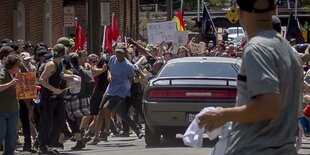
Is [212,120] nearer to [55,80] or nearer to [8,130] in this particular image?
[8,130]

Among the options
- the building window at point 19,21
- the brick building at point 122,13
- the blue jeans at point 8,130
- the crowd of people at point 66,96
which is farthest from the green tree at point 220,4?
the blue jeans at point 8,130

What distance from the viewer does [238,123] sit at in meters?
4.64

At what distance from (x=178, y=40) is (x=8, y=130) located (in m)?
15.9

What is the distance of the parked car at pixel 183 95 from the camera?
14102 millimetres

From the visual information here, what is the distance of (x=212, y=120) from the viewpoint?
4609 mm

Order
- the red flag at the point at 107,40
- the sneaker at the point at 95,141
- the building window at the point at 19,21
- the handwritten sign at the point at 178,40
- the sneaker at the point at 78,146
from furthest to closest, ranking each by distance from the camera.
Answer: the handwritten sign at the point at 178,40 < the building window at the point at 19,21 < the red flag at the point at 107,40 < the sneaker at the point at 95,141 < the sneaker at the point at 78,146

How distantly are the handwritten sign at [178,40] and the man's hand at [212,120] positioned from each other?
22.5 metres

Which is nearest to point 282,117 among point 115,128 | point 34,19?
point 115,128

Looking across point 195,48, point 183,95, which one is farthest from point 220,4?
point 183,95

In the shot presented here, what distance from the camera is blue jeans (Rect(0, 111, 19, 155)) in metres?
12.1

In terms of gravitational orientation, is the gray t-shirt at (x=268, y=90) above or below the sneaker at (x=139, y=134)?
above

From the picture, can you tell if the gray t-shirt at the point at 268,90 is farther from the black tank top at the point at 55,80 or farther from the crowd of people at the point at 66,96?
the black tank top at the point at 55,80

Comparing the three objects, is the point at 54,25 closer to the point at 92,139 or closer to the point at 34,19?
the point at 34,19

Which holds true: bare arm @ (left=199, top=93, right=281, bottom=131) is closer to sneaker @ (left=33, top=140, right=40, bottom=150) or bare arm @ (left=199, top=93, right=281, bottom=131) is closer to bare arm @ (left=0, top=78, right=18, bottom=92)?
bare arm @ (left=0, top=78, right=18, bottom=92)
